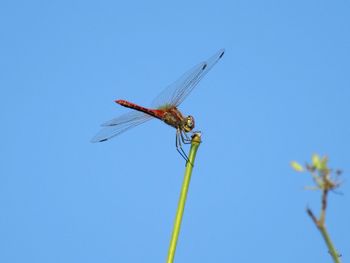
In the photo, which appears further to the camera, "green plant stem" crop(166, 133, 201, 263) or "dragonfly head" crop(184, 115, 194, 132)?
"dragonfly head" crop(184, 115, 194, 132)

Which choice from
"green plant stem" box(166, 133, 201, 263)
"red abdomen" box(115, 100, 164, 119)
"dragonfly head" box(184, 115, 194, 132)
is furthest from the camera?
"red abdomen" box(115, 100, 164, 119)

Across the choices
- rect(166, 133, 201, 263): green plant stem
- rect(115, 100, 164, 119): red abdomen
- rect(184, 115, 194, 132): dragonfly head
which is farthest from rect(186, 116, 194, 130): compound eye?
rect(166, 133, 201, 263): green plant stem

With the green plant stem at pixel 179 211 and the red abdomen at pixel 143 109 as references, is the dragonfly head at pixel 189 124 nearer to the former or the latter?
the red abdomen at pixel 143 109

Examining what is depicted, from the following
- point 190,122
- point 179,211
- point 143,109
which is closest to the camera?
point 179,211

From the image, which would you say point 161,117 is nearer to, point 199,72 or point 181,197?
point 199,72

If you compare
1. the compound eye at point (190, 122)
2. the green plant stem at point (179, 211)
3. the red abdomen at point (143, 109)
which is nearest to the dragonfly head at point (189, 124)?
the compound eye at point (190, 122)

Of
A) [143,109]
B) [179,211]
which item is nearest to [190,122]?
[143,109]

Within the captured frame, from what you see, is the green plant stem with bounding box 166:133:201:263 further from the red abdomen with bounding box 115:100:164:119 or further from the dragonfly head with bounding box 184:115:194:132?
the red abdomen with bounding box 115:100:164:119

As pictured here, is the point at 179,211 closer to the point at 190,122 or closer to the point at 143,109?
the point at 190,122

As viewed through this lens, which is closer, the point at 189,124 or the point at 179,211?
the point at 179,211
